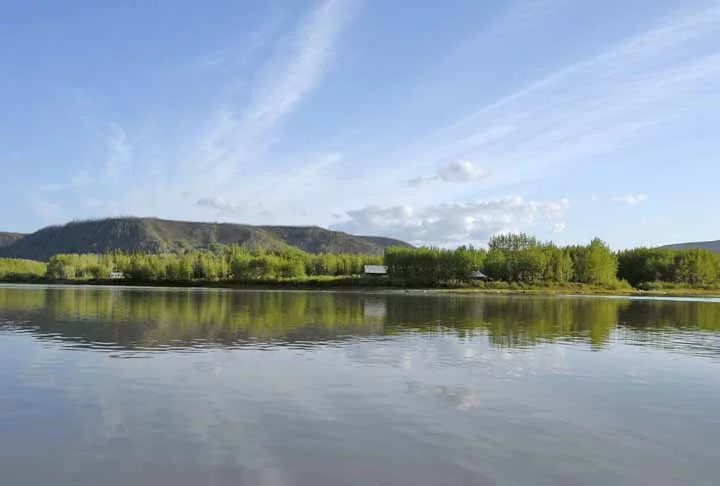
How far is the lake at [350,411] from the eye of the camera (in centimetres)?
1196

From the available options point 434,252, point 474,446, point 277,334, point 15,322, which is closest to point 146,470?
point 474,446

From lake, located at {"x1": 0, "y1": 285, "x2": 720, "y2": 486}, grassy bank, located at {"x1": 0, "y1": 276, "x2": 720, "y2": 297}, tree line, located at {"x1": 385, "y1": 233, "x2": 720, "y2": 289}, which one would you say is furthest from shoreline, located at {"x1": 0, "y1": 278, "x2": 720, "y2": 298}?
lake, located at {"x1": 0, "y1": 285, "x2": 720, "y2": 486}

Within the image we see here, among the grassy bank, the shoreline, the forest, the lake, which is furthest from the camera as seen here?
the forest

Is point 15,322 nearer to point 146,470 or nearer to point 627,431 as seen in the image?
point 146,470

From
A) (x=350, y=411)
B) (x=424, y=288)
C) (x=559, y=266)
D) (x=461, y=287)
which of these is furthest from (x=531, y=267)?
(x=350, y=411)

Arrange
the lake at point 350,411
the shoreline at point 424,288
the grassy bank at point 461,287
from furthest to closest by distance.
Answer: the grassy bank at point 461,287 < the shoreline at point 424,288 < the lake at point 350,411

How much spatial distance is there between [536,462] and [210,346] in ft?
65.2

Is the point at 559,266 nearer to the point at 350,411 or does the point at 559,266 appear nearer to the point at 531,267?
the point at 531,267

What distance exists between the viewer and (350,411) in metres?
16.7

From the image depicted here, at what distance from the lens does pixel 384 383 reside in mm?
20922

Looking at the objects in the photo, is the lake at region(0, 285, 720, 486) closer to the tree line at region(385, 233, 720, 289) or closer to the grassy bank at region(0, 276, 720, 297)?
the grassy bank at region(0, 276, 720, 297)

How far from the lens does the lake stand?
11961 mm

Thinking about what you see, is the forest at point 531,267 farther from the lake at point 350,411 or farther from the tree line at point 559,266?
the lake at point 350,411

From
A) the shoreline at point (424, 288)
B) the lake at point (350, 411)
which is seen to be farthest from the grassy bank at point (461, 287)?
the lake at point (350, 411)
